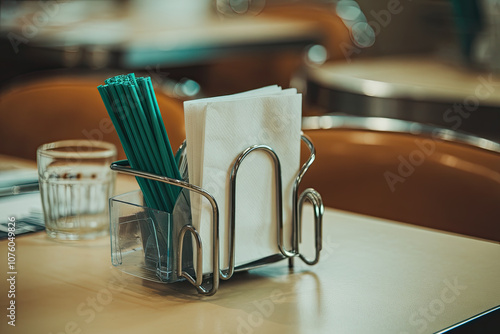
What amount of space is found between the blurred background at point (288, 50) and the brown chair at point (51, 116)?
0.04 ft

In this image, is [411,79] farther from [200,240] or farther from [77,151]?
[200,240]

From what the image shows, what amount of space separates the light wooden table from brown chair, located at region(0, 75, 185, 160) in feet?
2.03

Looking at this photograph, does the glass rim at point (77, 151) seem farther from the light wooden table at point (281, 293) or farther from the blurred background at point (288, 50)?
the blurred background at point (288, 50)

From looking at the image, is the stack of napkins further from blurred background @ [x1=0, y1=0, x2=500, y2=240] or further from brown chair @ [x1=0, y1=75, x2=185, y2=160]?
brown chair @ [x1=0, y1=75, x2=185, y2=160]

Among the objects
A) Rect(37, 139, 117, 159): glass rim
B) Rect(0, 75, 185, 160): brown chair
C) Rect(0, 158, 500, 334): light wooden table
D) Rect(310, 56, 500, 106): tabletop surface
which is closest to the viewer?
Rect(0, 158, 500, 334): light wooden table

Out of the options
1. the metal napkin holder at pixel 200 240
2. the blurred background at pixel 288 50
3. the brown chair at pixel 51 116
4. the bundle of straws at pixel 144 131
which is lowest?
the blurred background at pixel 288 50

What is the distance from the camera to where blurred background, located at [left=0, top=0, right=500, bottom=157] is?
199cm

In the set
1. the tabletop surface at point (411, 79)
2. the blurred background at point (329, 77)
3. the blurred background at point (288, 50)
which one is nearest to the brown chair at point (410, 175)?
the blurred background at point (329, 77)

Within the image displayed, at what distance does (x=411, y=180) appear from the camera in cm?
112

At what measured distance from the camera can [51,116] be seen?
1510 mm

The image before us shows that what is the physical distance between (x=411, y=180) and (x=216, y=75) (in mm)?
2443

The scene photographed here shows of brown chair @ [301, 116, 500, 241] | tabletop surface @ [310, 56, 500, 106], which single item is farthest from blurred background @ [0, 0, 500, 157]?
brown chair @ [301, 116, 500, 241]

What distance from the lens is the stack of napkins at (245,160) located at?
69cm

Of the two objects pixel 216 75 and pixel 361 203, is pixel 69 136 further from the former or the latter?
pixel 216 75
